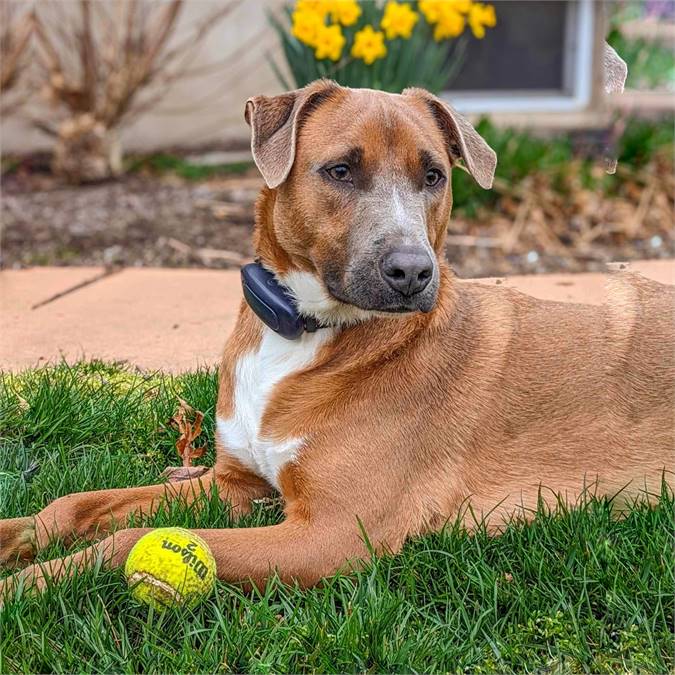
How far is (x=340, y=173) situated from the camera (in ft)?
9.67

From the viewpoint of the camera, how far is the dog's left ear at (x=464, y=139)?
3148mm

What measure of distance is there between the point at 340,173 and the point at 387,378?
65 cm

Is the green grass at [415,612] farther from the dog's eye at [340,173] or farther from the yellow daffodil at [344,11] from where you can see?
the yellow daffodil at [344,11]

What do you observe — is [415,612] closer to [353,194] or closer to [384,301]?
[384,301]

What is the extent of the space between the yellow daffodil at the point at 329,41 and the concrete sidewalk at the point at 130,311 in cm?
143

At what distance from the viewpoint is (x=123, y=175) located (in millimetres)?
8242

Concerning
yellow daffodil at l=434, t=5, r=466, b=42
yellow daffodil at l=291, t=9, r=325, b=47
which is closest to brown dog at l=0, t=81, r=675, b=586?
yellow daffodil at l=291, t=9, r=325, b=47

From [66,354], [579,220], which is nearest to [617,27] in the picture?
[579,220]

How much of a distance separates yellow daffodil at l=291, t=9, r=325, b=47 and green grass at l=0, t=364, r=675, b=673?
3287 mm

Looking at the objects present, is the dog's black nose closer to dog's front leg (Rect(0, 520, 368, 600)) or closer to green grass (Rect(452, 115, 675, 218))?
dog's front leg (Rect(0, 520, 368, 600))

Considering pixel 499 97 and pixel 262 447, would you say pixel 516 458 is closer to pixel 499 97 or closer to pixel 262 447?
pixel 262 447

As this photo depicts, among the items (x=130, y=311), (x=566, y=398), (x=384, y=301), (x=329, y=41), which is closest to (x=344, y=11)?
(x=329, y=41)

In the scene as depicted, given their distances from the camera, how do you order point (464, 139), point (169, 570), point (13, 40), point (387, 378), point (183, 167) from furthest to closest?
1. point (183, 167)
2. point (13, 40)
3. point (464, 139)
4. point (387, 378)
5. point (169, 570)

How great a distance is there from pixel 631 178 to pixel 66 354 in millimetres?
5160
